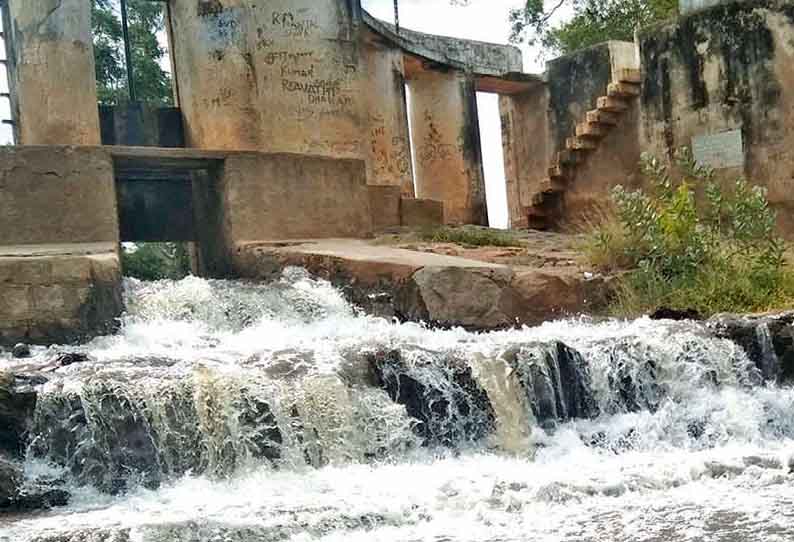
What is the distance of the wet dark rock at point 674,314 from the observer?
8625 mm

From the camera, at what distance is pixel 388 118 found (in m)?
14.8

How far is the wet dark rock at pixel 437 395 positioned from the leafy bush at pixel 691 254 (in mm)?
2720

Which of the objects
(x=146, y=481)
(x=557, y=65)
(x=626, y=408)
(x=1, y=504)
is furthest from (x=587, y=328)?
(x=557, y=65)

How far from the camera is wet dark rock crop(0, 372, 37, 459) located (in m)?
5.98

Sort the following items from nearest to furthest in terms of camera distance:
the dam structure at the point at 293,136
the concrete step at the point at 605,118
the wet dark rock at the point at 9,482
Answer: the wet dark rock at the point at 9,482 < the dam structure at the point at 293,136 < the concrete step at the point at 605,118

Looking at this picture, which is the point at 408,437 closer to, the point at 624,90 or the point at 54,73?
the point at 54,73

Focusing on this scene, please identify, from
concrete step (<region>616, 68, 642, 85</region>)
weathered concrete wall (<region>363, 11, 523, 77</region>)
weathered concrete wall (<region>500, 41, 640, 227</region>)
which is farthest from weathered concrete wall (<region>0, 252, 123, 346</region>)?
concrete step (<region>616, 68, 642, 85</region>)

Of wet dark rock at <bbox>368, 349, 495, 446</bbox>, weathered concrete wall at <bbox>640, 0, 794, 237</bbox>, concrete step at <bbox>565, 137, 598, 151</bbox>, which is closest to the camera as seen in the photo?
wet dark rock at <bbox>368, 349, 495, 446</bbox>

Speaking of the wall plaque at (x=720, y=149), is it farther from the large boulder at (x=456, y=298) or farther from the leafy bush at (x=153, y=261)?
the leafy bush at (x=153, y=261)

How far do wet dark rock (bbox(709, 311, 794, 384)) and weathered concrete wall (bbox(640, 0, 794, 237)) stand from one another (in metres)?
4.76

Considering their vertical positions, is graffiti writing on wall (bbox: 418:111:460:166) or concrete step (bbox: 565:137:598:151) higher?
graffiti writing on wall (bbox: 418:111:460:166)

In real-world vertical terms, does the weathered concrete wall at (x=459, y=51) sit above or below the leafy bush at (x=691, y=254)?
above

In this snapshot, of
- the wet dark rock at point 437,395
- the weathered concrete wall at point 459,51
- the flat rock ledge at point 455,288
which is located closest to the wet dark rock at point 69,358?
the wet dark rock at point 437,395

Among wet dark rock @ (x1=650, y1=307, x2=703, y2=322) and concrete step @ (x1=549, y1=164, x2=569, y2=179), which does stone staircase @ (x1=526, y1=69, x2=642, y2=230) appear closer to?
concrete step @ (x1=549, y1=164, x2=569, y2=179)
